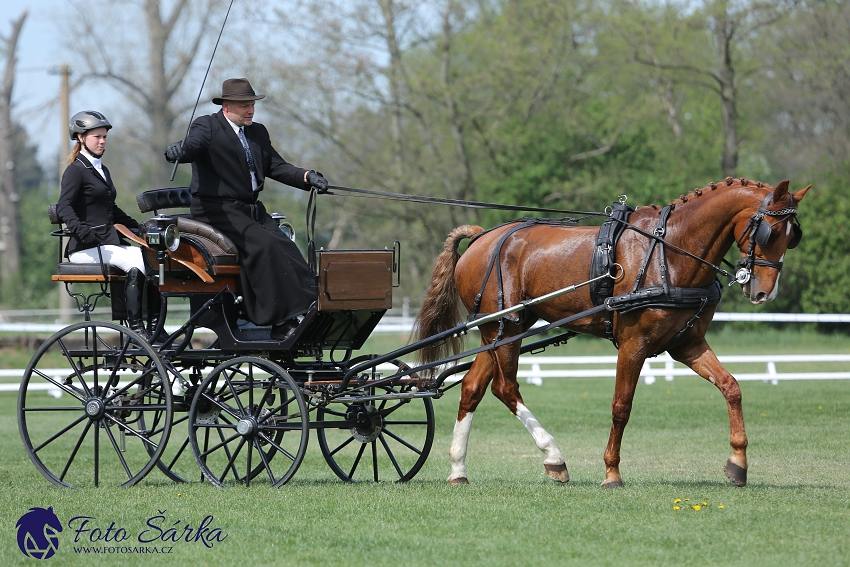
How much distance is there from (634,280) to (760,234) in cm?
88

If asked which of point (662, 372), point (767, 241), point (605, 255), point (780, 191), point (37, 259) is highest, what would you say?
→ point (780, 191)

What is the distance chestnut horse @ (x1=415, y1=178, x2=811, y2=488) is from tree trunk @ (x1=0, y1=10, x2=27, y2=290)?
30355 mm

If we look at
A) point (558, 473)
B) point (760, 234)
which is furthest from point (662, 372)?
point (760, 234)

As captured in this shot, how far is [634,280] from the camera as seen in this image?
732 cm

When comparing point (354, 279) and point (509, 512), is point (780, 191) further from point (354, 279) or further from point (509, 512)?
point (354, 279)

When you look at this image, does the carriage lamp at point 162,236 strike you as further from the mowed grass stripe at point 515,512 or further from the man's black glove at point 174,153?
the mowed grass stripe at point 515,512

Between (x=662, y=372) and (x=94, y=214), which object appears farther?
(x=662, y=372)

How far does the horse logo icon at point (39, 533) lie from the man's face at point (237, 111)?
295 cm

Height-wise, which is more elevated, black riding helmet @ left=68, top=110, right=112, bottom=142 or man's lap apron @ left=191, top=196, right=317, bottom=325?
black riding helmet @ left=68, top=110, right=112, bottom=142

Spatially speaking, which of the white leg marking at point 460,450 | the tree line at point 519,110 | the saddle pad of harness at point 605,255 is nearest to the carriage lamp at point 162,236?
the white leg marking at point 460,450

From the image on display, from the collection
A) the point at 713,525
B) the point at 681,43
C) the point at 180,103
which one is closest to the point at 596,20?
the point at 681,43

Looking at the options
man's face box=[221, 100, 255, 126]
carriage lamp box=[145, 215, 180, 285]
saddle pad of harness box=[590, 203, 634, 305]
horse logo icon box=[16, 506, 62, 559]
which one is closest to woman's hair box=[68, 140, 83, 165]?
carriage lamp box=[145, 215, 180, 285]

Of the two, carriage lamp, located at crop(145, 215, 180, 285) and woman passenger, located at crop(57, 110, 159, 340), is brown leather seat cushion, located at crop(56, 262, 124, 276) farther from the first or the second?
carriage lamp, located at crop(145, 215, 180, 285)

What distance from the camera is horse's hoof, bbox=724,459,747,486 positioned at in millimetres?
7285
